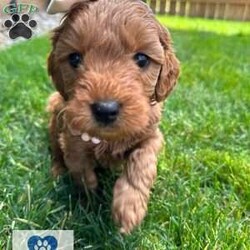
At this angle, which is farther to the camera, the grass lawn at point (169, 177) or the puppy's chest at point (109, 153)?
A: the puppy's chest at point (109, 153)

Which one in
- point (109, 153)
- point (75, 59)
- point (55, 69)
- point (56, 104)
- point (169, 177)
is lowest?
point (169, 177)

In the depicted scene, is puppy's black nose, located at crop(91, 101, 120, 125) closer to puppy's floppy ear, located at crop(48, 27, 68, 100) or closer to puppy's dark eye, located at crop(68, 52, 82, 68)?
puppy's dark eye, located at crop(68, 52, 82, 68)

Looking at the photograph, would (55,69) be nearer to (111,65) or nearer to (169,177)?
(111,65)

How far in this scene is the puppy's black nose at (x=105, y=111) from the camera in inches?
102

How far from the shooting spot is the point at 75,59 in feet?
9.64

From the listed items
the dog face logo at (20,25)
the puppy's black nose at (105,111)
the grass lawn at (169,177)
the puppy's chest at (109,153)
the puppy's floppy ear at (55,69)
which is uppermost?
the dog face logo at (20,25)

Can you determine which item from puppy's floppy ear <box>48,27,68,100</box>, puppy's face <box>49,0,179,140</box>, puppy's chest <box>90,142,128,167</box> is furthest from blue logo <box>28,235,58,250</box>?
puppy's floppy ear <box>48,27,68,100</box>

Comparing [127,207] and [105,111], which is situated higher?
[105,111]

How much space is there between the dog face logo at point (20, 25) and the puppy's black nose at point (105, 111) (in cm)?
65

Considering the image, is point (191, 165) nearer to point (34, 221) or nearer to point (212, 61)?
point (34, 221)

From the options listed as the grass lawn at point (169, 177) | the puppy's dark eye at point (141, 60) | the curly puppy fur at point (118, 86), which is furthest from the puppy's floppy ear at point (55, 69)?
the grass lawn at point (169, 177)

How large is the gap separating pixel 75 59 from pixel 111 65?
0.22 metres

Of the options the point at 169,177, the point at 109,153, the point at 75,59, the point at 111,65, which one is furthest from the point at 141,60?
the point at 169,177

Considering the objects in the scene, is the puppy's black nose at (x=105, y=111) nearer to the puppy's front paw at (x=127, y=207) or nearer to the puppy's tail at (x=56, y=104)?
the puppy's front paw at (x=127, y=207)
